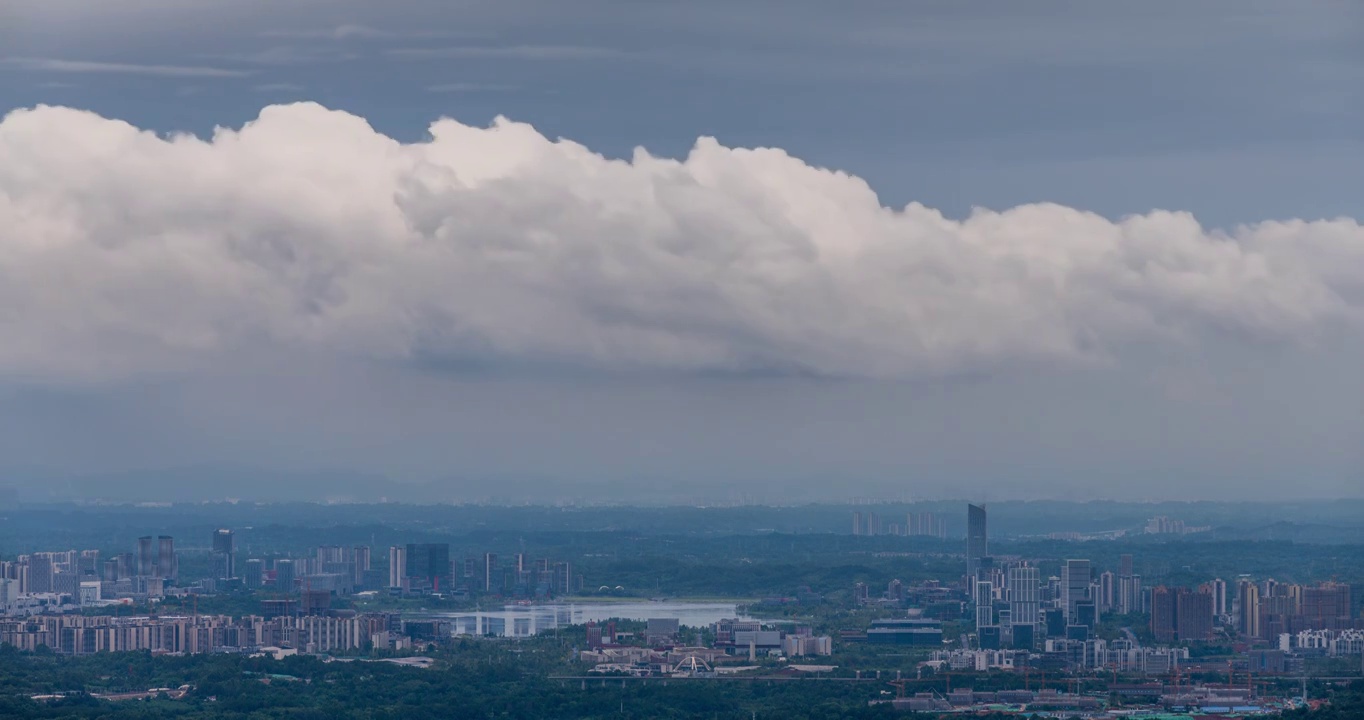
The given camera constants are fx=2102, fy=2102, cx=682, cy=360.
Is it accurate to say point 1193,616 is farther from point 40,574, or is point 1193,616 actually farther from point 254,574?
point 40,574

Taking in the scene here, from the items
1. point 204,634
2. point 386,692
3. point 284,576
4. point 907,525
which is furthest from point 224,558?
point 386,692

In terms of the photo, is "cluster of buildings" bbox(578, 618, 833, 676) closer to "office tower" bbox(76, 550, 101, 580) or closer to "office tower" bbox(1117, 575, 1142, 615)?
"office tower" bbox(1117, 575, 1142, 615)

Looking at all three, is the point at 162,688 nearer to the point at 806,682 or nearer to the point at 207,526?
the point at 806,682

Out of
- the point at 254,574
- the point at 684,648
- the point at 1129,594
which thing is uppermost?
the point at 254,574

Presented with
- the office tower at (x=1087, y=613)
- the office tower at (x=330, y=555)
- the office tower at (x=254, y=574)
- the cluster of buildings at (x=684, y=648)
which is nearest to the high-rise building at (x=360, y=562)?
the office tower at (x=330, y=555)

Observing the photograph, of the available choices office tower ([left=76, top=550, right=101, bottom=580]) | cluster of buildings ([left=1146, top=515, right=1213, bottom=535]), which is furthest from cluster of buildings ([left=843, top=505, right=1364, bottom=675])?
cluster of buildings ([left=1146, top=515, right=1213, bottom=535])

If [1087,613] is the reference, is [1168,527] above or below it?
above

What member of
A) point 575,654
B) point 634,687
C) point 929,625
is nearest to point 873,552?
point 929,625
